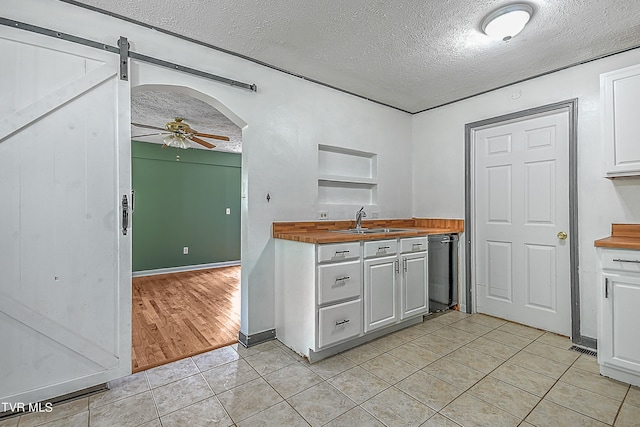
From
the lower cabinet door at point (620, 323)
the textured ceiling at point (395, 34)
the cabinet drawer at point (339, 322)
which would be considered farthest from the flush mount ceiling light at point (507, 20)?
the cabinet drawer at point (339, 322)

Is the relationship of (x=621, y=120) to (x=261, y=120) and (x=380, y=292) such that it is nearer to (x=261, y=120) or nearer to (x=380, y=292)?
(x=380, y=292)

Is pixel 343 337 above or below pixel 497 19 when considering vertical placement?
below

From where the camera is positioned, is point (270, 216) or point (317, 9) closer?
point (317, 9)

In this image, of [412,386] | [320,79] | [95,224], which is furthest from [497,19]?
[95,224]

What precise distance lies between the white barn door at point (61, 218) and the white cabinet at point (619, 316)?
10.2 feet

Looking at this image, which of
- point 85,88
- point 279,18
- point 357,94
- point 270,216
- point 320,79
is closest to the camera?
point 85,88

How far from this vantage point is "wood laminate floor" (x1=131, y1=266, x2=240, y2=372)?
244 centimetres

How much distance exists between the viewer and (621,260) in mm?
1918

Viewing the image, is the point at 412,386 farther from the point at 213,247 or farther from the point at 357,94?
the point at 213,247

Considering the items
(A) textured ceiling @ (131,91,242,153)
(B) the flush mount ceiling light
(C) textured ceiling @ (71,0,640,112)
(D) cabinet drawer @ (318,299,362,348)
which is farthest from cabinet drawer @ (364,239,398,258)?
(A) textured ceiling @ (131,91,242,153)

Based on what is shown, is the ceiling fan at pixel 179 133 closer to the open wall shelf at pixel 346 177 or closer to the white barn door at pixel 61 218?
the open wall shelf at pixel 346 177

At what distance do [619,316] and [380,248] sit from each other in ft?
5.16

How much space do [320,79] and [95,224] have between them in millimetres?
2201

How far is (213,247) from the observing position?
6027 millimetres
